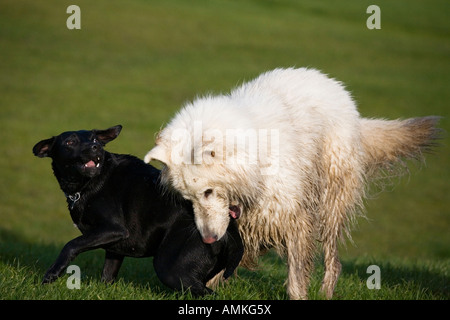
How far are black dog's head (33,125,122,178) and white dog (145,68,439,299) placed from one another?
0.62m

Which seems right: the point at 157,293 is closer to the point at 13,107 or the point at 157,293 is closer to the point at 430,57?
the point at 13,107

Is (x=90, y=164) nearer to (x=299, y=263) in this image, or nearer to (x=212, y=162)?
(x=212, y=162)

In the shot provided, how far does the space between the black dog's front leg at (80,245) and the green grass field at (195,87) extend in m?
0.12

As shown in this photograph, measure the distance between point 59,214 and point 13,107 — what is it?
9.14 m

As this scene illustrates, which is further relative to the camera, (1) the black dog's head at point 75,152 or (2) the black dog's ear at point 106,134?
(2) the black dog's ear at point 106,134

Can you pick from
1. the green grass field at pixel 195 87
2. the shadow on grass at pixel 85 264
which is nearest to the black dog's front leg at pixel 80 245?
the green grass field at pixel 195 87

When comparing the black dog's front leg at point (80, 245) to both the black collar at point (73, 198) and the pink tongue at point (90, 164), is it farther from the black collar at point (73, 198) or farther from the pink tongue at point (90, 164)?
the pink tongue at point (90, 164)

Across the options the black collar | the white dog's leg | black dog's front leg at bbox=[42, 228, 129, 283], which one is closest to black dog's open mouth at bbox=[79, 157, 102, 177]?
the black collar

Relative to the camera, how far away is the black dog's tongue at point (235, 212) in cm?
574

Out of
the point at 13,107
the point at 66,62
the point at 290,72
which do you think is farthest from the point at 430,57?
the point at 290,72

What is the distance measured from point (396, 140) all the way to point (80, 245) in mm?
3742

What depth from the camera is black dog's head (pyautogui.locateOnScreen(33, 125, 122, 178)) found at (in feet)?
18.9

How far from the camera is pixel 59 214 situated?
1766cm

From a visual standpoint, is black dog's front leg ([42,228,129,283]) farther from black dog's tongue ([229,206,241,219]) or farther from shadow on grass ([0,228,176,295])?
black dog's tongue ([229,206,241,219])
